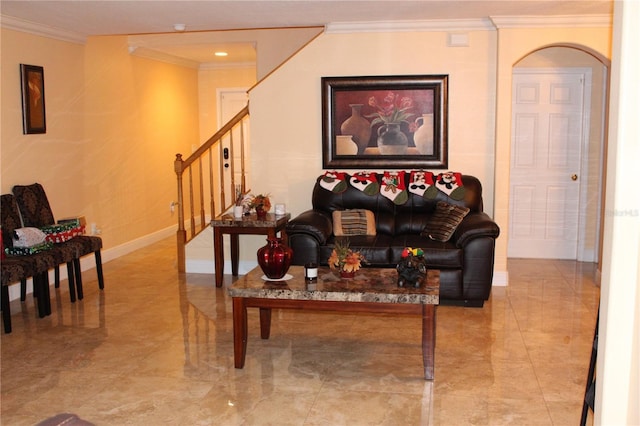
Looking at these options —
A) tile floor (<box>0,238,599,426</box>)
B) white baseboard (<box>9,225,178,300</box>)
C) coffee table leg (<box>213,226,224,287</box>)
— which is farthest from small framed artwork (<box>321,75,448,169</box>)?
white baseboard (<box>9,225,178,300</box>)

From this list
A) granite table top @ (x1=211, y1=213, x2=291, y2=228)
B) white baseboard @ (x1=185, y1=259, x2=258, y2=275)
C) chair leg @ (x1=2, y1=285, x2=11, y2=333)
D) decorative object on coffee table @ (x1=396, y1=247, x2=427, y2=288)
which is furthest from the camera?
white baseboard @ (x1=185, y1=259, x2=258, y2=275)

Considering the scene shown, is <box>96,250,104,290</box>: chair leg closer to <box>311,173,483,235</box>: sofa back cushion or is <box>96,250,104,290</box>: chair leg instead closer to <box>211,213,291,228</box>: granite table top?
<box>211,213,291,228</box>: granite table top

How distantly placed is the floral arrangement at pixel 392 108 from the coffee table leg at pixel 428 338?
281 centimetres

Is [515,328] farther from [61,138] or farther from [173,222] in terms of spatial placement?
[173,222]

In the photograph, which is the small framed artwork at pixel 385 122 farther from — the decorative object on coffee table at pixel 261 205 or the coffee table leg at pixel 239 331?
the coffee table leg at pixel 239 331

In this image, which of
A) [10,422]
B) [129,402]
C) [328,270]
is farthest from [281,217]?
[10,422]

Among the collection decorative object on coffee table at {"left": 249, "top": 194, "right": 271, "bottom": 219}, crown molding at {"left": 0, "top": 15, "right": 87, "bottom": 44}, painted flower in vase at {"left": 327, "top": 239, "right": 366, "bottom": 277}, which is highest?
crown molding at {"left": 0, "top": 15, "right": 87, "bottom": 44}

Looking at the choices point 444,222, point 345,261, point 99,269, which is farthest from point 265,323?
point 99,269

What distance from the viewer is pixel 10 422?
3393mm

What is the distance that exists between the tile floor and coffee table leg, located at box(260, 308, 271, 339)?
0.06 meters

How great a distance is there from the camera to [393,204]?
591 centimetres

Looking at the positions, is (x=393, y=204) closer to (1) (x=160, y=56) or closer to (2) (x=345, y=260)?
(2) (x=345, y=260)

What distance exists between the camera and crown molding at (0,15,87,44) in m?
5.61

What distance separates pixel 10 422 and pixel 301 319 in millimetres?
2248
